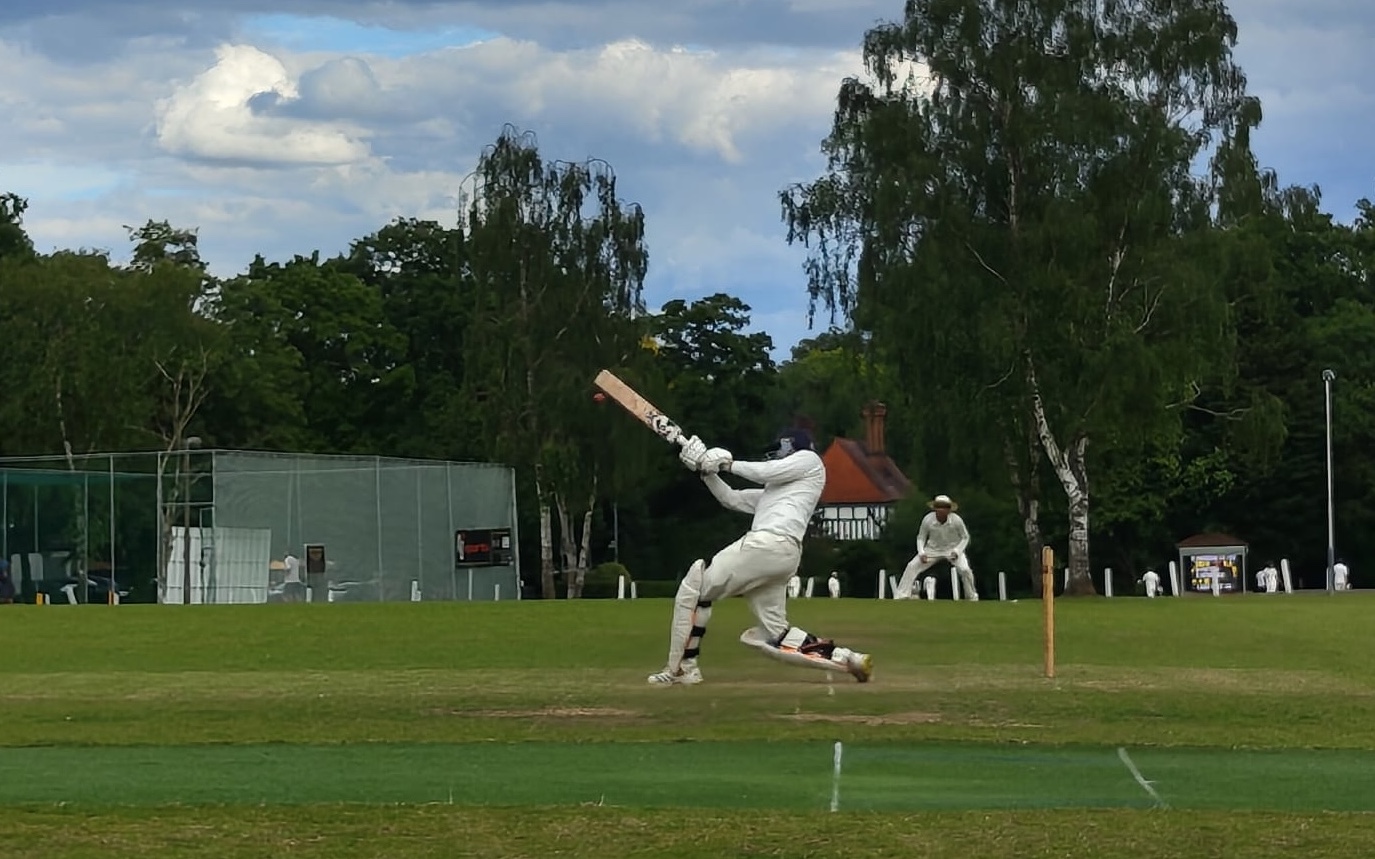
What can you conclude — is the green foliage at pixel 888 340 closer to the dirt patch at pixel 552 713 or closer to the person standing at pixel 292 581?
the person standing at pixel 292 581

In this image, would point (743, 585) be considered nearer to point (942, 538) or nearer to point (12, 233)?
point (942, 538)

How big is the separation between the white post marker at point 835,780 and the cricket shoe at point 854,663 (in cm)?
324

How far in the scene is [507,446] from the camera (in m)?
63.8

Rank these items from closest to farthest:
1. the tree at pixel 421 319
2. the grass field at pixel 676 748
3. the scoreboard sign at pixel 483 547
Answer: the grass field at pixel 676 748 < the scoreboard sign at pixel 483 547 < the tree at pixel 421 319

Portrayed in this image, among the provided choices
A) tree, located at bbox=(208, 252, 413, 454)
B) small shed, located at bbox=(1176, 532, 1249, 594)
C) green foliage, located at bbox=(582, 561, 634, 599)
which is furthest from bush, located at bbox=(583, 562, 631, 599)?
small shed, located at bbox=(1176, 532, 1249, 594)

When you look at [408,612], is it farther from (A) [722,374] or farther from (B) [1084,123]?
(A) [722,374]

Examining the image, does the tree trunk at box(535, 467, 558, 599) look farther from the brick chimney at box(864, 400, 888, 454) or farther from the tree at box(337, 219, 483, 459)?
the brick chimney at box(864, 400, 888, 454)

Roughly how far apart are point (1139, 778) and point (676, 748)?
2.86 meters

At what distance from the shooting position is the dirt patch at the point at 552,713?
1443cm

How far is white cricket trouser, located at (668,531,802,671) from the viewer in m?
15.8

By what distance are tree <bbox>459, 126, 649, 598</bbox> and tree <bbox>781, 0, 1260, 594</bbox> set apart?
15.5 meters

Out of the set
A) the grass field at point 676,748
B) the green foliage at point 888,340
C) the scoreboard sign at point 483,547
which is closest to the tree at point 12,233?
the green foliage at point 888,340

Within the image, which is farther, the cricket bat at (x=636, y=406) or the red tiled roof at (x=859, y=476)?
the red tiled roof at (x=859, y=476)

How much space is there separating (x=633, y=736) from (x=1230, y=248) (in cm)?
3536
